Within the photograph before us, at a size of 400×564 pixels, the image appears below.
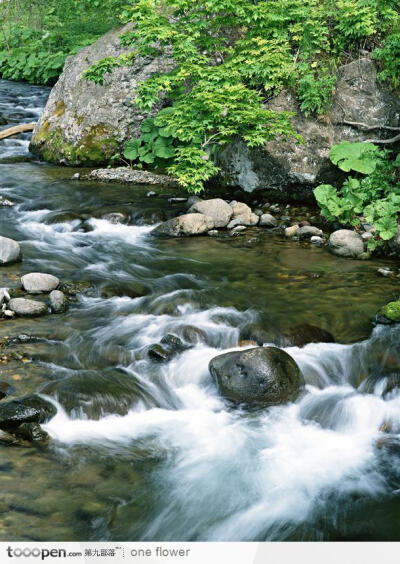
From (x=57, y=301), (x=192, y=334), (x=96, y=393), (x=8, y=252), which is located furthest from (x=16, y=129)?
(x=96, y=393)

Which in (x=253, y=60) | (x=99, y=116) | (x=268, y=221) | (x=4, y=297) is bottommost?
(x=4, y=297)

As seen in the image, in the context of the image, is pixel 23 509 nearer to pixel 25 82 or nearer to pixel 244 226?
pixel 244 226

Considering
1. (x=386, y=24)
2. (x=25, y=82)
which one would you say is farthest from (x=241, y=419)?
(x=25, y=82)

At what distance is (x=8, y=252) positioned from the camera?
743 centimetres

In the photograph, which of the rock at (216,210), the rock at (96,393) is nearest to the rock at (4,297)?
the rock at (96,393)

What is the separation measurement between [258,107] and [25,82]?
46.2ft

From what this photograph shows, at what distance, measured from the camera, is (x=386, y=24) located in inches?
359

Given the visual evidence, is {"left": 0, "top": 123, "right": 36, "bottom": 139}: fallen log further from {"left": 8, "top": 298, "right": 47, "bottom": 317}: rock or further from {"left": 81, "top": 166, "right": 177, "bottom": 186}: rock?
{"left": 8, "top": 298, "right": 47, "bottom": 317}: rock

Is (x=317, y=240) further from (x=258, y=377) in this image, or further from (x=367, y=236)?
(x=258, y=377)

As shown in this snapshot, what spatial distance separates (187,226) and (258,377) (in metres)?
4.36

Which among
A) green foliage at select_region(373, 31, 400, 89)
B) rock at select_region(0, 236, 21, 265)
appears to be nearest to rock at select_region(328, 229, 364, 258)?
green foliage at select_region(373, 31, 400, 89)

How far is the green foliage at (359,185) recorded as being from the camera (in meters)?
8.61

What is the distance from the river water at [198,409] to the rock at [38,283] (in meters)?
0.34

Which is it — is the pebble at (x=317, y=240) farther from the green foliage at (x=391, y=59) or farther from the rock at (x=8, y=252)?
the rock at (x=8, y=252)
